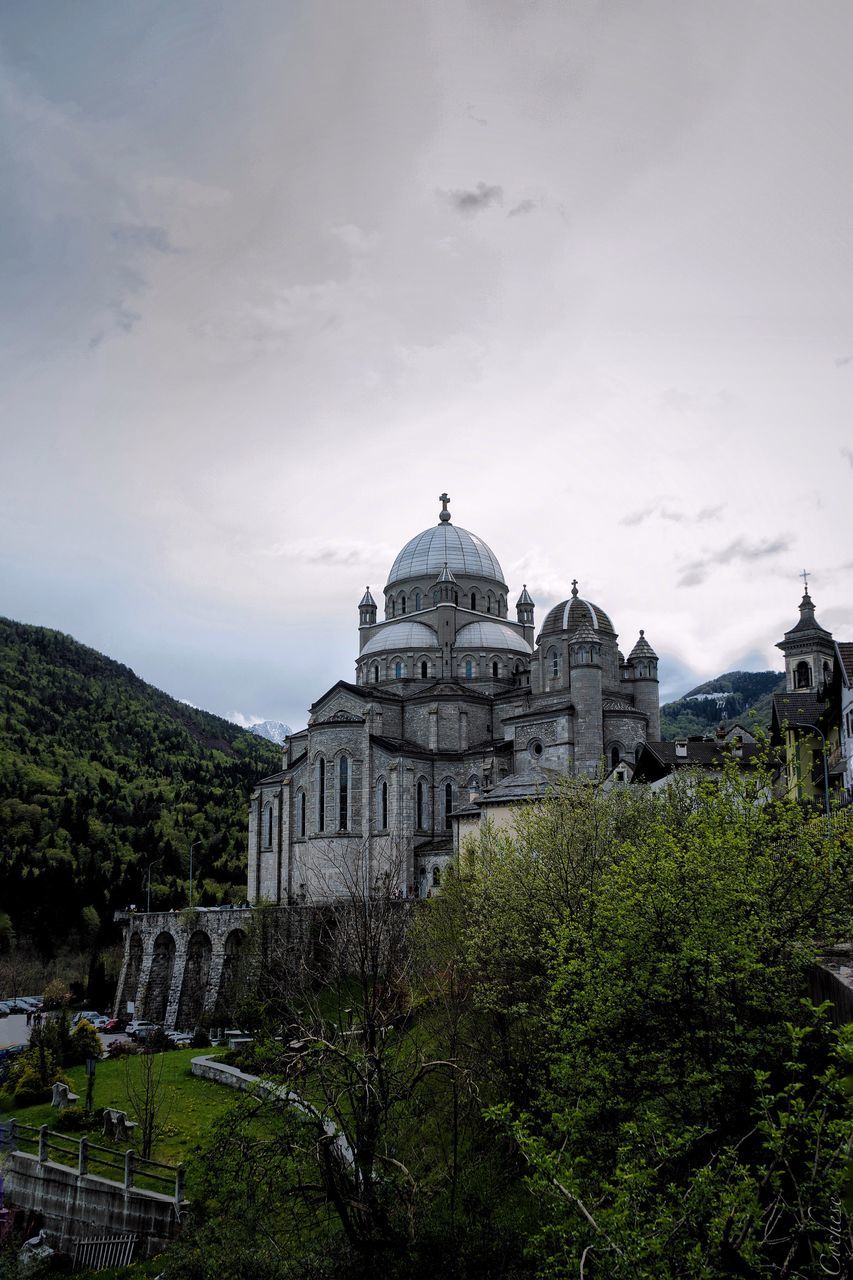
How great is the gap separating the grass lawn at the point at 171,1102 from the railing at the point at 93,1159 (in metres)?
1.02

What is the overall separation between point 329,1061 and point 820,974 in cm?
868

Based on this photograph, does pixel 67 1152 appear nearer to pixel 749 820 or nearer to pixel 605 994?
pixel 605 994

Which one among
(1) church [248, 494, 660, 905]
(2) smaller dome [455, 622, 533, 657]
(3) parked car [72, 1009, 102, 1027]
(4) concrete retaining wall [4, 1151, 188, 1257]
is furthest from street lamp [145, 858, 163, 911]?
(4) concrete retaining wall [4, 1151, 188, 1257]

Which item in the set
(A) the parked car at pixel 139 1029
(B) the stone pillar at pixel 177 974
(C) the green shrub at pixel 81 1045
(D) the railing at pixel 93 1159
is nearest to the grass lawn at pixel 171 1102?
(C) the green shrub at pixel 81 1045

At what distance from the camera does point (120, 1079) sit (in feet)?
108

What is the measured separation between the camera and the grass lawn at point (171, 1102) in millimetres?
26141

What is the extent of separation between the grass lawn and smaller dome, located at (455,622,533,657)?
31.5 m

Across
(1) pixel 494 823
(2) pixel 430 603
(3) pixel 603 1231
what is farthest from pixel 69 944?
(3) pixel 603 1231

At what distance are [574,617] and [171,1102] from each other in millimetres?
31909

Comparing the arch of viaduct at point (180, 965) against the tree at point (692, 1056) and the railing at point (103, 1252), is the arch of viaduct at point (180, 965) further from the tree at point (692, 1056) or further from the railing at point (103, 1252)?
the tree at point (692, 1056)

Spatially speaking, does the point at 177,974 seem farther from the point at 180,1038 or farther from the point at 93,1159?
the point at 93,1159

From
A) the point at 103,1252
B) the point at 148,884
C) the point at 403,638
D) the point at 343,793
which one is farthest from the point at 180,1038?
the point at 403,638

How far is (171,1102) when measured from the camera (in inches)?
1156

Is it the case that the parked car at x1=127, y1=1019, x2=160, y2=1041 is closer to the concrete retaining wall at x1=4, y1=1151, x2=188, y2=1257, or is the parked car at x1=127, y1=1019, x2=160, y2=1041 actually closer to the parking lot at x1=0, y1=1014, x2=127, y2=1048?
the parking lot at x1=0, y1=1014, x2=127, y2=1048
